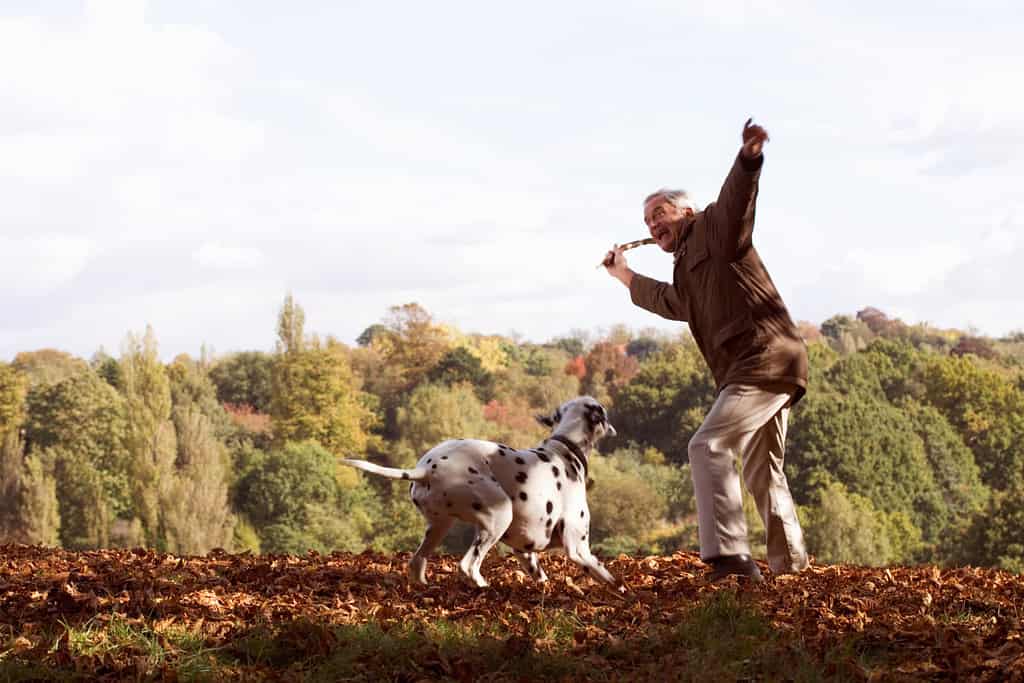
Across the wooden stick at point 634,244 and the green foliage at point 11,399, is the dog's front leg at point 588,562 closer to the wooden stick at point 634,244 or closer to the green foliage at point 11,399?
the wooden stick at point 634,244

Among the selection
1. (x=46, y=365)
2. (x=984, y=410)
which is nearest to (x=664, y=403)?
(x=984, y=410)

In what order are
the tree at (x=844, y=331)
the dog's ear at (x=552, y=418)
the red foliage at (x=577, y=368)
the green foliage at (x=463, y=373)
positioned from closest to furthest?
the dog's ear at (x=552, y=418) < the green foliage at (x=463, y=373) < the red foliage at (x=577, y=368) < the tree at (x=844, y=331)

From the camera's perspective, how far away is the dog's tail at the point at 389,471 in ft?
27.1

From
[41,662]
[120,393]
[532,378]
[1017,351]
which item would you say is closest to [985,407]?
[532,378]

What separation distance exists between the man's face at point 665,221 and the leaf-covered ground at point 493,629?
8.05 ft

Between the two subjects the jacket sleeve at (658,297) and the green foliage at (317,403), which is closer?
the jacket sleeve at (658,297)

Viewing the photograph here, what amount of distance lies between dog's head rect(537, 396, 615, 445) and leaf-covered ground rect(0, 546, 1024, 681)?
1054 mm

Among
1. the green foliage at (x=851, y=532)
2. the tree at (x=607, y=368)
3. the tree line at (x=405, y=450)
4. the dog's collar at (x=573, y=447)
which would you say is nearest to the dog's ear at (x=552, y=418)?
the dog's collar at (x=573, y=447)

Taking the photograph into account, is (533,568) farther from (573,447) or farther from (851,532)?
(851,532)

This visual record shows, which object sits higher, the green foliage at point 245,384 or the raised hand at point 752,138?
the green foliage at point 245,384

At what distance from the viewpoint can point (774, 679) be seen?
266 inches

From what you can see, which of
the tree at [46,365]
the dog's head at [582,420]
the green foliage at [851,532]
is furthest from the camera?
the tree at [46,365]

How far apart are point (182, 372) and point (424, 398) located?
62.1 ft

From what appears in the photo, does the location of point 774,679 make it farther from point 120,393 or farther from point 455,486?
point 120,393
